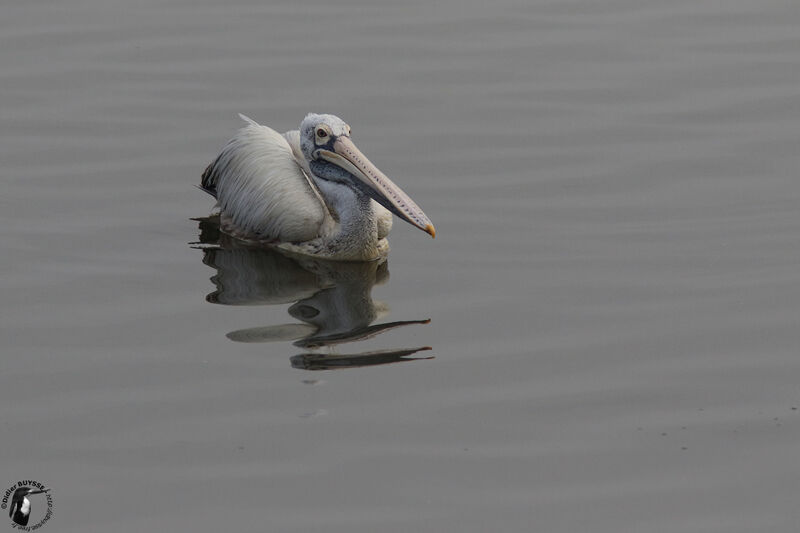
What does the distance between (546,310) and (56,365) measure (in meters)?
2.16

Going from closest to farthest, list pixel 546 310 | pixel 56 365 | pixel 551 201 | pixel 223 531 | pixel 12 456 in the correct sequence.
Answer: pixel 223 531 < pixel 12 456 < pixel 56 365 < pixel 546 310 < pixel 551 201

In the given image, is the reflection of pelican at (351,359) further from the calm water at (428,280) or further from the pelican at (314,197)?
the pelican at (314,197)

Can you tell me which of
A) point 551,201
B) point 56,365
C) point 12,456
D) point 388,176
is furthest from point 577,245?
point 12,456

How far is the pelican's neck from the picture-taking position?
8.09m

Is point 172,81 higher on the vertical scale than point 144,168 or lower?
higher

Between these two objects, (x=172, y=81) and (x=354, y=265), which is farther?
(x=172, y=81)

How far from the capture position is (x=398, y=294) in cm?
739

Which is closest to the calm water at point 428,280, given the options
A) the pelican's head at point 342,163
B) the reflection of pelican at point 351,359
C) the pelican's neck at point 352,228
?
the reflection of pelican at point 351,359

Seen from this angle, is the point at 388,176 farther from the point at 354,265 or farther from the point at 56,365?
the point at 56,365

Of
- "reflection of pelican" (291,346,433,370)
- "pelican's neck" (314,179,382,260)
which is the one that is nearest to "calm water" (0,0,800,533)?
"reflection of pelican" (291,346,433,370)

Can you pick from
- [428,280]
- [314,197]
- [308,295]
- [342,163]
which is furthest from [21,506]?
[314,197]

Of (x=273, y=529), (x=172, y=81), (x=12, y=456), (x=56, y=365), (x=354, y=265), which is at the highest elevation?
(x=172, y=81)

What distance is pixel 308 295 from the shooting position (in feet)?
24.5

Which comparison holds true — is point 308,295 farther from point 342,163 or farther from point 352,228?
point 342,163
